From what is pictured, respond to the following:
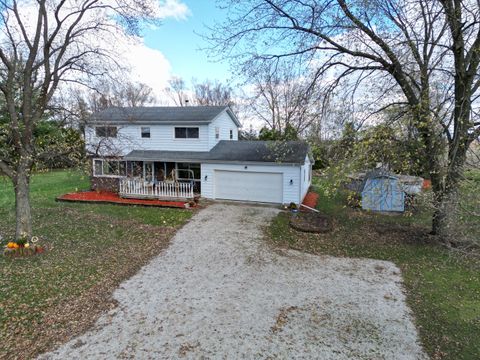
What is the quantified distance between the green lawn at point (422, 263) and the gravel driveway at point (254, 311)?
1.27 ft

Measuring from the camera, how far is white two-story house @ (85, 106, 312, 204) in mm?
15062

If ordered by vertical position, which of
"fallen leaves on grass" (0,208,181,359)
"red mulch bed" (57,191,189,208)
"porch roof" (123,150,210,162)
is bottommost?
"fallen leaves on grass" (0,208,181,359)

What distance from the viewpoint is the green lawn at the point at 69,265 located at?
534cm

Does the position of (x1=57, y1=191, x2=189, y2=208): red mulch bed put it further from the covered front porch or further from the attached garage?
the attached garage

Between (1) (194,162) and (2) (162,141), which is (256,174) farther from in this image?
(2) (162,141)

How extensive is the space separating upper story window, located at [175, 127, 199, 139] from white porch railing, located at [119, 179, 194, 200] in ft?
9.19

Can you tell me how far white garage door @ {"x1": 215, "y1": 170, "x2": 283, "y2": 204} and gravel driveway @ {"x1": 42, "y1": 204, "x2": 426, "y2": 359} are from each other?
19.6 ft

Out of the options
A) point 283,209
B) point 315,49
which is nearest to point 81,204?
point 283,209

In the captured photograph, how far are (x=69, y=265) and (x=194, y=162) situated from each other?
9.00 m

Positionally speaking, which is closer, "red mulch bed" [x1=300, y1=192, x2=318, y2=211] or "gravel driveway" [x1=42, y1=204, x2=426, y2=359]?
"gravel driveway" [x1=42, y1=204, x2=426, y2=359]

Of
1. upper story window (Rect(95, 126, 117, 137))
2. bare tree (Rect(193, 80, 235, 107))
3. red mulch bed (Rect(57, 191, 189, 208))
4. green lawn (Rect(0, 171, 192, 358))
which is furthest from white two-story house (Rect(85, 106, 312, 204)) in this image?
bare tree (Rect(193, 80, 235, 107))

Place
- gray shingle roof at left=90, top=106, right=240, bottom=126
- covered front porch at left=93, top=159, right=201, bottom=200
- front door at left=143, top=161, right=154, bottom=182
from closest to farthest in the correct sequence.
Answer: covered front porch at left=93, top=159, right=201, bottom=200, gray shingle roof at left=90, top=106, right=240, bottom=126, front door at left=143, top=161, right=154, bottom=182

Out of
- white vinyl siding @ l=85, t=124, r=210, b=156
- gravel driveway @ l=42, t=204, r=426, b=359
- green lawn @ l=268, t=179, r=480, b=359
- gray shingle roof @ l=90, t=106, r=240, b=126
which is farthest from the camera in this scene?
white vinyl siding @ l=85, t=124, r=210, b=156

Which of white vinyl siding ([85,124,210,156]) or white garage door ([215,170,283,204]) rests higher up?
white vinyl siding ([85,124,210,156])
